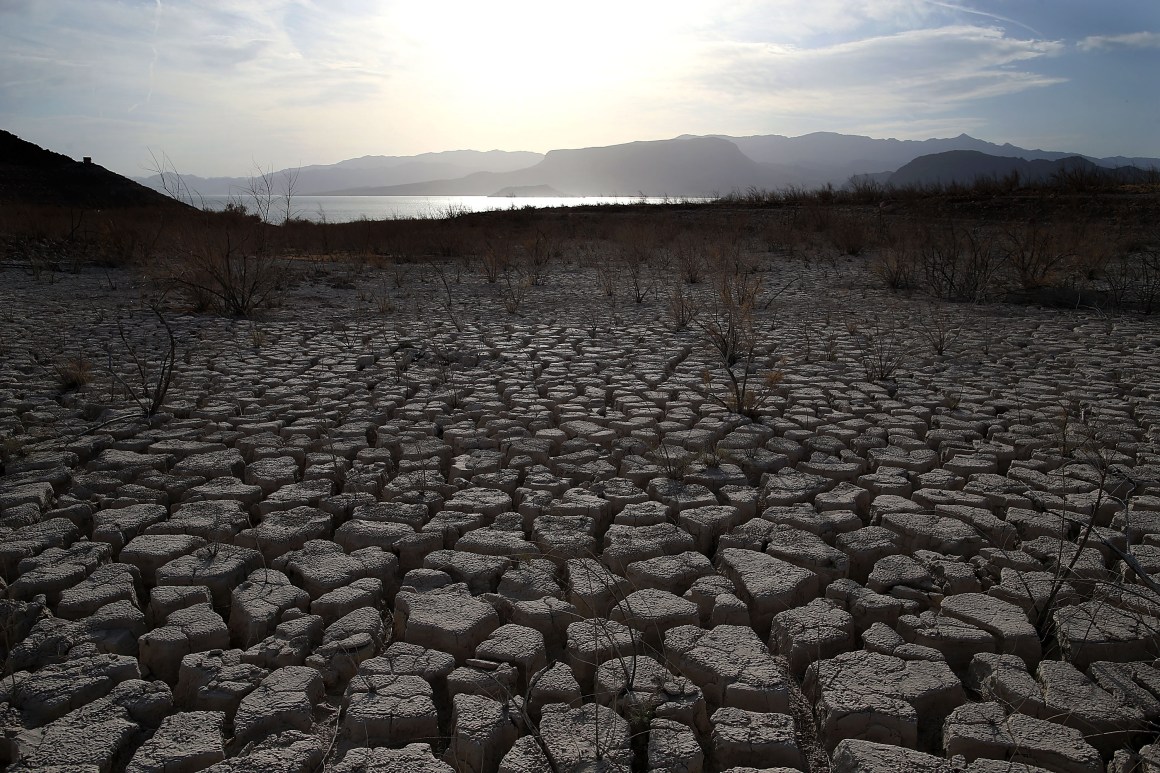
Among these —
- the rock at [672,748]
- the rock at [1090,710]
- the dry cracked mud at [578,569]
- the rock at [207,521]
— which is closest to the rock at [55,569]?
the dry cracked mud at [578,569]

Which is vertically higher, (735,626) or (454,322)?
(454,322)

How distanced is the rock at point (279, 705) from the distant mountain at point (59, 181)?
28988 millimetres

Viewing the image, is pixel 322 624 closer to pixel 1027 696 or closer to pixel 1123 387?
pixel 1027 696

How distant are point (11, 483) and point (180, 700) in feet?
5.59

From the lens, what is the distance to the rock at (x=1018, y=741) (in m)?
1.53

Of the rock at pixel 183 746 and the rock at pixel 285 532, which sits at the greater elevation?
the rock at pixel 285 532

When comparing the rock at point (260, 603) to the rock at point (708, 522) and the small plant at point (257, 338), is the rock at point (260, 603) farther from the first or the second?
the small plant at point (257, 338)

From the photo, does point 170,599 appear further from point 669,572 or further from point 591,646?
point 669,572

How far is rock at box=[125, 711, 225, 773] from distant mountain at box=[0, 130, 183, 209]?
2902 centimetres

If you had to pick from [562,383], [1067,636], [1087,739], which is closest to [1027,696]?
[1087,739]

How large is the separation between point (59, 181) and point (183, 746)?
115 ft

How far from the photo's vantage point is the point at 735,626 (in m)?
2.01

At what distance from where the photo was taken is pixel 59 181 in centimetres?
2888

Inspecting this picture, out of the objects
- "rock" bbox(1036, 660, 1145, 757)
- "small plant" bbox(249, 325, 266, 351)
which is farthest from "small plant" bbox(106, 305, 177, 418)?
"rock" bbox(1036, 660, 1145, 757)
